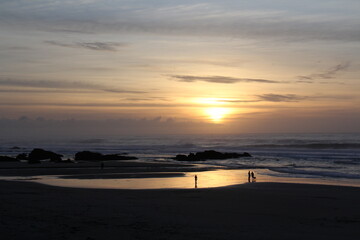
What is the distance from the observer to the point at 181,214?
13.5 meters

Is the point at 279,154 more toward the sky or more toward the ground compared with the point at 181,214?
more toward the sky

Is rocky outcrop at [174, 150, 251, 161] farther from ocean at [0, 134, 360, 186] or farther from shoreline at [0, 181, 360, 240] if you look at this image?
shoreline at [0, 181, 360, 240]

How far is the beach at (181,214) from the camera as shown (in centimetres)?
1081

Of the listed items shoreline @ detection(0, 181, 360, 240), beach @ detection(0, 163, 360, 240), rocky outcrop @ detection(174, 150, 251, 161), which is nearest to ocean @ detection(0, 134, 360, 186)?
rocky outcrop @ detection(174, 150, 251, 161)

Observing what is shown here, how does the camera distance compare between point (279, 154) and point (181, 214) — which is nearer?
point (181, 214)

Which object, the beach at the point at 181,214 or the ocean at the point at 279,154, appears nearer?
the beach at the point at 181,214

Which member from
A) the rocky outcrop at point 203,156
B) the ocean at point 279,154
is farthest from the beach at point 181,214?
the rocky outcrop at point 203,156

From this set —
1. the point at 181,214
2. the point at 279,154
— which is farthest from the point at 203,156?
the point at 181,214

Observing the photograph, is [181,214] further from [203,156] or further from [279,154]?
[279,154]

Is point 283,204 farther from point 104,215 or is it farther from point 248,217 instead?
point 104,215

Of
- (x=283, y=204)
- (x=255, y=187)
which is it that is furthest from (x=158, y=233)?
(x=255, y=187)

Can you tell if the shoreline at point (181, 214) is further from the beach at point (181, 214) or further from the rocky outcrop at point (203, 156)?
the rocky outcrop at point (203, 156)

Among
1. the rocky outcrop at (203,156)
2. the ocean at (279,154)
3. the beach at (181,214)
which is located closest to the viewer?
the beach at (181,214)

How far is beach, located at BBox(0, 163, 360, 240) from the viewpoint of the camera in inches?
426
